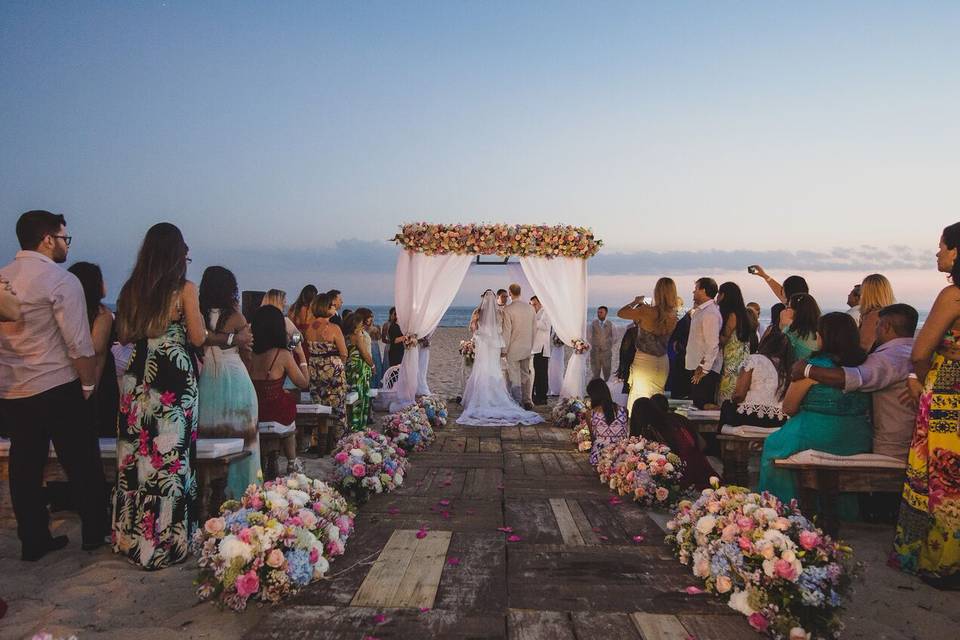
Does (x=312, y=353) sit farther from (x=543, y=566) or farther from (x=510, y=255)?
(x=543, y=566)

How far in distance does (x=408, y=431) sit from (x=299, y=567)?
13.7 ft

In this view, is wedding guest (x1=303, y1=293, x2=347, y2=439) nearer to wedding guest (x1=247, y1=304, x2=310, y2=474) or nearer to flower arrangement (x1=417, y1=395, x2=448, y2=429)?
flower arrangement (x1=417, y1=395, x2=448, y2=429)

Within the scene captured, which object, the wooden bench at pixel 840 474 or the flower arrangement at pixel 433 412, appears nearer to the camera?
the wooden bench at pixel 840 474

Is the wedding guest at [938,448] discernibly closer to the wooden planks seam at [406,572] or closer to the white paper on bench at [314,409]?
the wooden planks seam at [406,572]

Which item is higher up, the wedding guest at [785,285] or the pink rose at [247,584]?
the wedding guest at [785,285]

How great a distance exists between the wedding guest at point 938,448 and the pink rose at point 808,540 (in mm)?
1354

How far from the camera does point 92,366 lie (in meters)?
4.48

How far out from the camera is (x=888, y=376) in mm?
4871

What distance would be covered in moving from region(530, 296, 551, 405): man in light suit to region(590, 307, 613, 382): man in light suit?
125 cm

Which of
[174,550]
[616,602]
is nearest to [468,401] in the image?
[174,550]

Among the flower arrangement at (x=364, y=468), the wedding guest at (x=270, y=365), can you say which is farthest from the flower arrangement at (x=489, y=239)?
the flower arrangement at (x=364, y=468)

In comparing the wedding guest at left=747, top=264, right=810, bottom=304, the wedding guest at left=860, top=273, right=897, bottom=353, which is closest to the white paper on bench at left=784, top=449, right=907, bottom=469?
the wedding guest at left=860, top=273, right=897, bottom=353

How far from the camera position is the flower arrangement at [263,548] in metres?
3.43

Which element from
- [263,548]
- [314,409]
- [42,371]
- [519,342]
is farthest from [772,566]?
[519,342]
